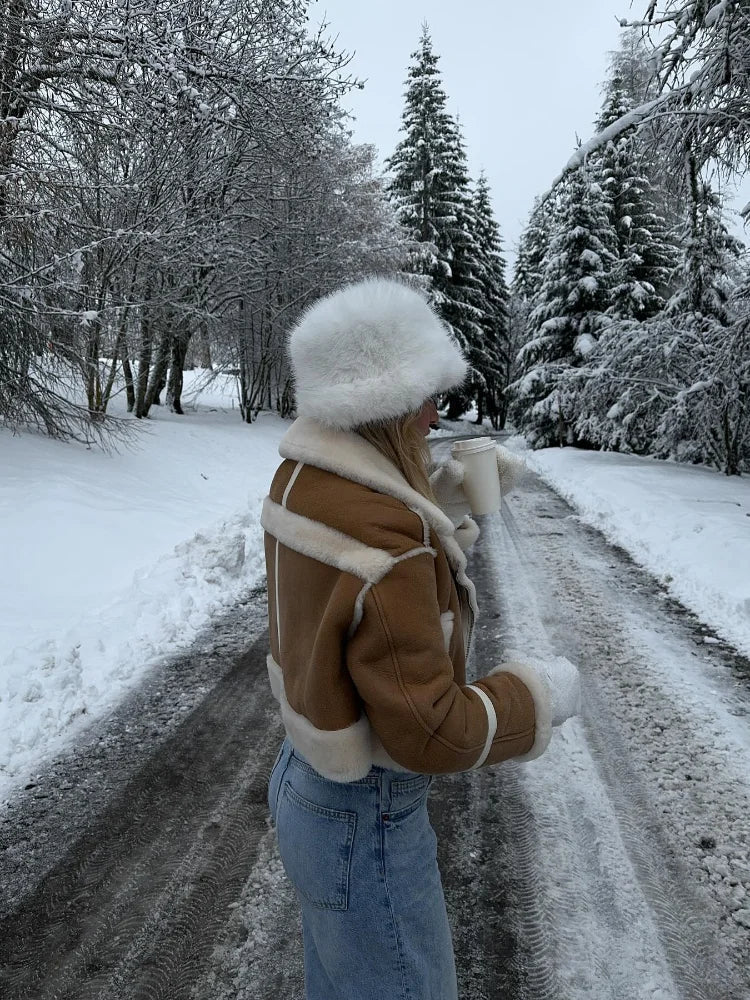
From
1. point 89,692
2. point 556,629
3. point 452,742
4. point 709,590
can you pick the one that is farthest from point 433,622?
point 709,590

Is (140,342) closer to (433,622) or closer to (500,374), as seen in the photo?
(433,622)

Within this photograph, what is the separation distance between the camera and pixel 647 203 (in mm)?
21812

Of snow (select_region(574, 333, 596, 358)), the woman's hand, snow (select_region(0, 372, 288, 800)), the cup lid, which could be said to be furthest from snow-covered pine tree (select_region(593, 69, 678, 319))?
the woman's hand

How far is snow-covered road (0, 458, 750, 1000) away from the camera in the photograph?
216 cm

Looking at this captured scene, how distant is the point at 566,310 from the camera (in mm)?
23203

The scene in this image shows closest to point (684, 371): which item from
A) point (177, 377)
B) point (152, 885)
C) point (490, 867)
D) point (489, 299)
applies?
point (177, 377)

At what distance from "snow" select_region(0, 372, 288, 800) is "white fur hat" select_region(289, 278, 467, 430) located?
9.56ft

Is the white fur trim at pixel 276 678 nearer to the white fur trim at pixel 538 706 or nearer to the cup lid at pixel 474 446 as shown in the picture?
the white fur trim at pixel 538 706

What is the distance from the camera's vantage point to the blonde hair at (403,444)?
1.33 meters

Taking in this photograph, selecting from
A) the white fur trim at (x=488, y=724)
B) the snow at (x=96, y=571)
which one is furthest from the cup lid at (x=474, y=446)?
the snow at (x=96, y=571)

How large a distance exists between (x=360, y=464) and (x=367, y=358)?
0.22 m

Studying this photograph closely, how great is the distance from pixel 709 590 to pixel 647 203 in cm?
1993

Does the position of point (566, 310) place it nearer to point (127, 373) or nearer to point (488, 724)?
point (127, 373)

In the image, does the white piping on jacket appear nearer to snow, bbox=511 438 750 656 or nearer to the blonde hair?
the blonde hair
